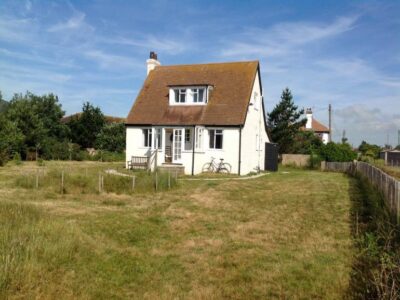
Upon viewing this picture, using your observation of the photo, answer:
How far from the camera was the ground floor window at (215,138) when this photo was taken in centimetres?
2545

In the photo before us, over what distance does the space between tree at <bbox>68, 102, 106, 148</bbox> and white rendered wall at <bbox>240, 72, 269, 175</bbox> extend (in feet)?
70.9

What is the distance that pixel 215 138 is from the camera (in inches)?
1008

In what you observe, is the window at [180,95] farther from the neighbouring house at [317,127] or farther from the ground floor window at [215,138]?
the neighbouring house at [317,127]

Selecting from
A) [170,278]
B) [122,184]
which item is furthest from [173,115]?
[170,278]

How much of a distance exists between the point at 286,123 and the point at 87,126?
2336cm

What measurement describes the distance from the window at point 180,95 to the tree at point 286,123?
61.8ft

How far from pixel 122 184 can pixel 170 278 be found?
9664 millimetres

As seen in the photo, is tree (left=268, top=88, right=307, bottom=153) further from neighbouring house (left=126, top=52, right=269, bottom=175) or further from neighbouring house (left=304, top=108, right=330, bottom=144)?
neighbouring house (left=304, top=108, right=330, bottom=144)

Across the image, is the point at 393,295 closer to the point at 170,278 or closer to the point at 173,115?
the point at 170,278

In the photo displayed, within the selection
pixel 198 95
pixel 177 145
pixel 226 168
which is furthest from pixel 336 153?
pixel 177 145

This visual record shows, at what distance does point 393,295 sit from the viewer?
4.94 meters

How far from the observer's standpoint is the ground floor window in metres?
25.5

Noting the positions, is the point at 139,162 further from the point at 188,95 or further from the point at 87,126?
the point at 87,126

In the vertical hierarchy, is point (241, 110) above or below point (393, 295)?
above
